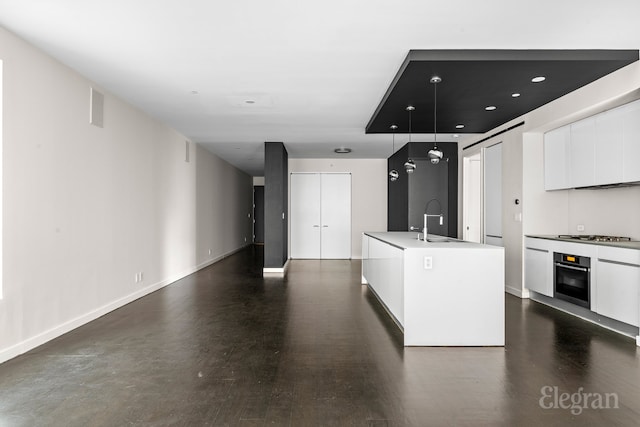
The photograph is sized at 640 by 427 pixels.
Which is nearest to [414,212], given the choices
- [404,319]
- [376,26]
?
[404,319]

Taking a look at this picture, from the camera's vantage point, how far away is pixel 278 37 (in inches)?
131

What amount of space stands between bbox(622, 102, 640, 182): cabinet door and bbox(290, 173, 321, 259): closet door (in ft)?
23.5

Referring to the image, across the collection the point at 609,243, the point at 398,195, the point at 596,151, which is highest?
the point at 596,151

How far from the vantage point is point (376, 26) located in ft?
10.3

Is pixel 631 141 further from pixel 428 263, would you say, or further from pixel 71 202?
pixel 71 202

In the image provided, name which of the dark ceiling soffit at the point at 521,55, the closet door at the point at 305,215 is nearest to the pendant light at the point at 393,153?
the closet door at the point at 305,215

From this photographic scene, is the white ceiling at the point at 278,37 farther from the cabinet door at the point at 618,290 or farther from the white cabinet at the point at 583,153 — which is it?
the cabinet door at the point at 618,290

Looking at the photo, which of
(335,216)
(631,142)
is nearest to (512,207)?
(631,142)

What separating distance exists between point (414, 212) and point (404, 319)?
4892mm

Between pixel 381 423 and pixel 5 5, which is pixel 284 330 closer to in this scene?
pixel 381 423

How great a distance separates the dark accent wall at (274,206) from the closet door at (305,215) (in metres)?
2.43

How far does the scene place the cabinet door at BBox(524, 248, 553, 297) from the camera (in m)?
5.03

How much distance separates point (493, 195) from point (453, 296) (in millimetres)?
3456

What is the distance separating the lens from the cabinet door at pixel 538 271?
5027mm
